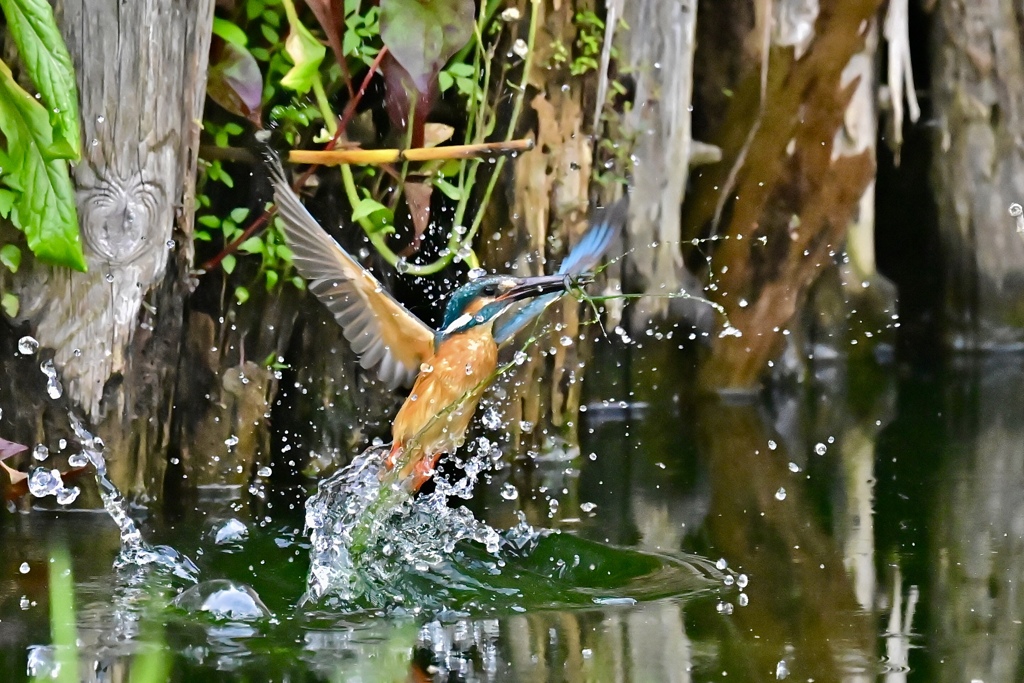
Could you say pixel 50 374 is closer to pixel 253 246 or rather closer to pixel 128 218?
pixel 128 218

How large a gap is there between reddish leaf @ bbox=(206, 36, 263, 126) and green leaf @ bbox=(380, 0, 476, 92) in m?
0.35

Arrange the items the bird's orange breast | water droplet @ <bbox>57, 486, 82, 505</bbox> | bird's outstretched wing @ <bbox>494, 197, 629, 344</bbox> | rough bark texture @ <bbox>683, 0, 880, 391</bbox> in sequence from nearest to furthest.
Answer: bird's outstretched wing @ <bbox>494, 197, 629, 344</bbox>
the bird's orange breast
water droplet @ <bbox>57, 486, 82, 505</bbox>
rough bark texture @ <bbox>683, 0, 880, 391</bbox>

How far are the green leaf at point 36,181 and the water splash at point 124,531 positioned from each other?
1.54 feet

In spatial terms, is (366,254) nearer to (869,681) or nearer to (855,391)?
(869,681)

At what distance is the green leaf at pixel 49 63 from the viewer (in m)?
3.01

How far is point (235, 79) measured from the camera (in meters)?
3.50

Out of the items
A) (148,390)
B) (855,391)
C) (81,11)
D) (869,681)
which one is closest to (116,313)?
(148,390)

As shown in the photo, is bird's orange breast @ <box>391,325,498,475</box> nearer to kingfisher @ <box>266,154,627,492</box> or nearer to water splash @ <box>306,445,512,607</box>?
kingfisher @ <box>266,154,627,492</box>

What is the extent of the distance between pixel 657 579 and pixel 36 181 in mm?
1646

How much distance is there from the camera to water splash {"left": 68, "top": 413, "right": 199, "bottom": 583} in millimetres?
2973

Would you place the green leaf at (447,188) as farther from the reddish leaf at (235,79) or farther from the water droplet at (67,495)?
the water droplet at (67,495)

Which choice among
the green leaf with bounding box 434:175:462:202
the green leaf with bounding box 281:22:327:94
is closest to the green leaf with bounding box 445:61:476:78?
the green leaf with bounding box 434:175:462:202

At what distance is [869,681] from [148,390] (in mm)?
1986

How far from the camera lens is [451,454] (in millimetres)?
3865
